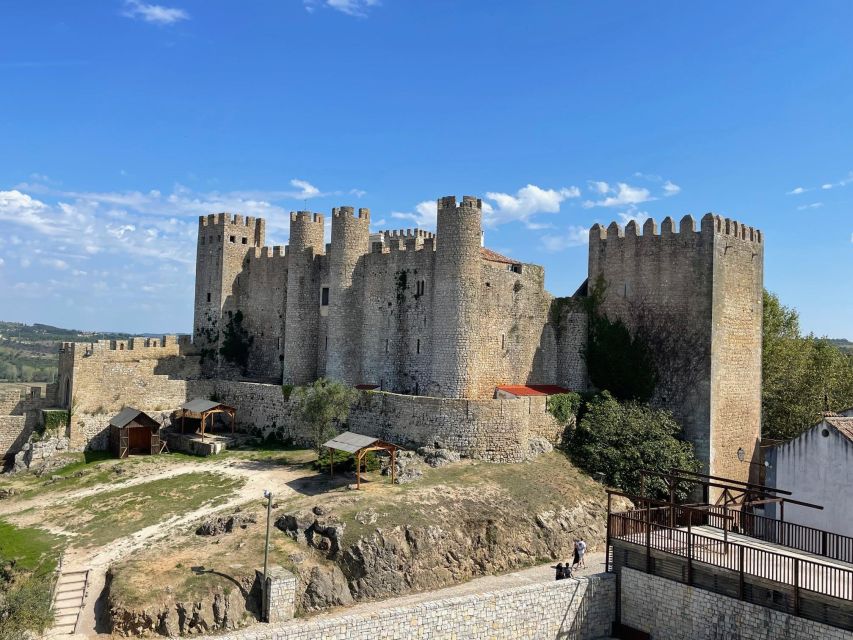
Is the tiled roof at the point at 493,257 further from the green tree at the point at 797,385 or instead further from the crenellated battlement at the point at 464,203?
the green tree at the point at 797,385

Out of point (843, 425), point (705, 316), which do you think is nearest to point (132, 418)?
point (705, 316)

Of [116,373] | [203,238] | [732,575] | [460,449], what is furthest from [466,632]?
[203,238]

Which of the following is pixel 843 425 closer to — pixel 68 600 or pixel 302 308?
pixel 68 600

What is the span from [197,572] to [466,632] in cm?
766

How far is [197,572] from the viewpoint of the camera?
19938 millimetres

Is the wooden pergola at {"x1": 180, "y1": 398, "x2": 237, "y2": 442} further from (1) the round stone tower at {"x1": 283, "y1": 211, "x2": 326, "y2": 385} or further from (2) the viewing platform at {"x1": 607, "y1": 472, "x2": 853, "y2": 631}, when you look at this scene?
(2) the viewing platform at {"x1": 607, "y1": 472, "x2": 853, "y2": 631}

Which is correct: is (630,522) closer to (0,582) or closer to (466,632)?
(466,632)

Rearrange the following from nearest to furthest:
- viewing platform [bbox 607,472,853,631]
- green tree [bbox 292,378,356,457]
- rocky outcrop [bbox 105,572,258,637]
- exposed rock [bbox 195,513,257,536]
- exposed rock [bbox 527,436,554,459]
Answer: viewing platform [bbox 607,472,853,631], rocky outcrop [bbox 105,572,258,637], exposed rock [bbox 195,513,257,536], exposed rock [bbox 527,436,554,459], green tree [bbox 292,378,356,457]

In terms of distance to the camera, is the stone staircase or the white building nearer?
the stone staircase

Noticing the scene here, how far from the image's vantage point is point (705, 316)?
1222 inches

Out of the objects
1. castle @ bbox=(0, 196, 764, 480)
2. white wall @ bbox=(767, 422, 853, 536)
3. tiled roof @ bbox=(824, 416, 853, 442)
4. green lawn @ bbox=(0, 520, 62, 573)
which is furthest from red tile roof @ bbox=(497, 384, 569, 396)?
green lawn @ bbox=(0, 520, 62, 573)

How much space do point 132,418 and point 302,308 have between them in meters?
9.85

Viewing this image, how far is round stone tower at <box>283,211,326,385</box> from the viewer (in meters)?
37.1

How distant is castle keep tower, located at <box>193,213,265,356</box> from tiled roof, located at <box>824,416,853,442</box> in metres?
30.9
